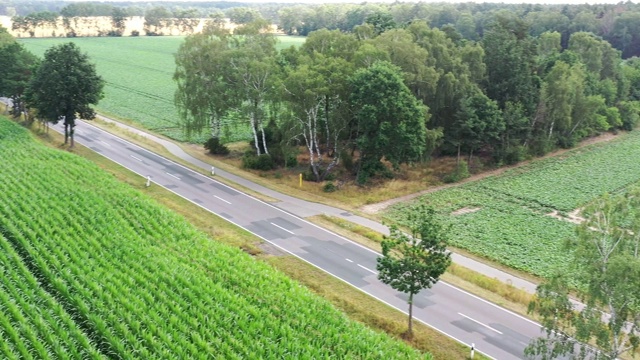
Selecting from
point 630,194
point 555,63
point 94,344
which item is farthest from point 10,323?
point 555,63

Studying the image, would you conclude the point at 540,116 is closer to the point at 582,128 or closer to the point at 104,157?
the point at 582,128

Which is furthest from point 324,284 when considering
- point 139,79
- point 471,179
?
point 139,79

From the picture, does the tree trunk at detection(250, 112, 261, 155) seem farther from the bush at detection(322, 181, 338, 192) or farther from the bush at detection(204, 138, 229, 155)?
the bush at detection(322, 181, 338, 192)

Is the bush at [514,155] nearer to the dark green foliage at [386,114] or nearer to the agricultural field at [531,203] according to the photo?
the agricultural field at [531,203]

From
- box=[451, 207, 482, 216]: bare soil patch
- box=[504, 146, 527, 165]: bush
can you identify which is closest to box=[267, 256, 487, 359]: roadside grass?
box=[451, 207, 482, 216]: bare soil patch

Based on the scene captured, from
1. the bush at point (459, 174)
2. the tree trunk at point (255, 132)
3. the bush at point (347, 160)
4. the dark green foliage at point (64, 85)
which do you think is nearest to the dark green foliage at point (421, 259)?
the bush at point (347, 160)
